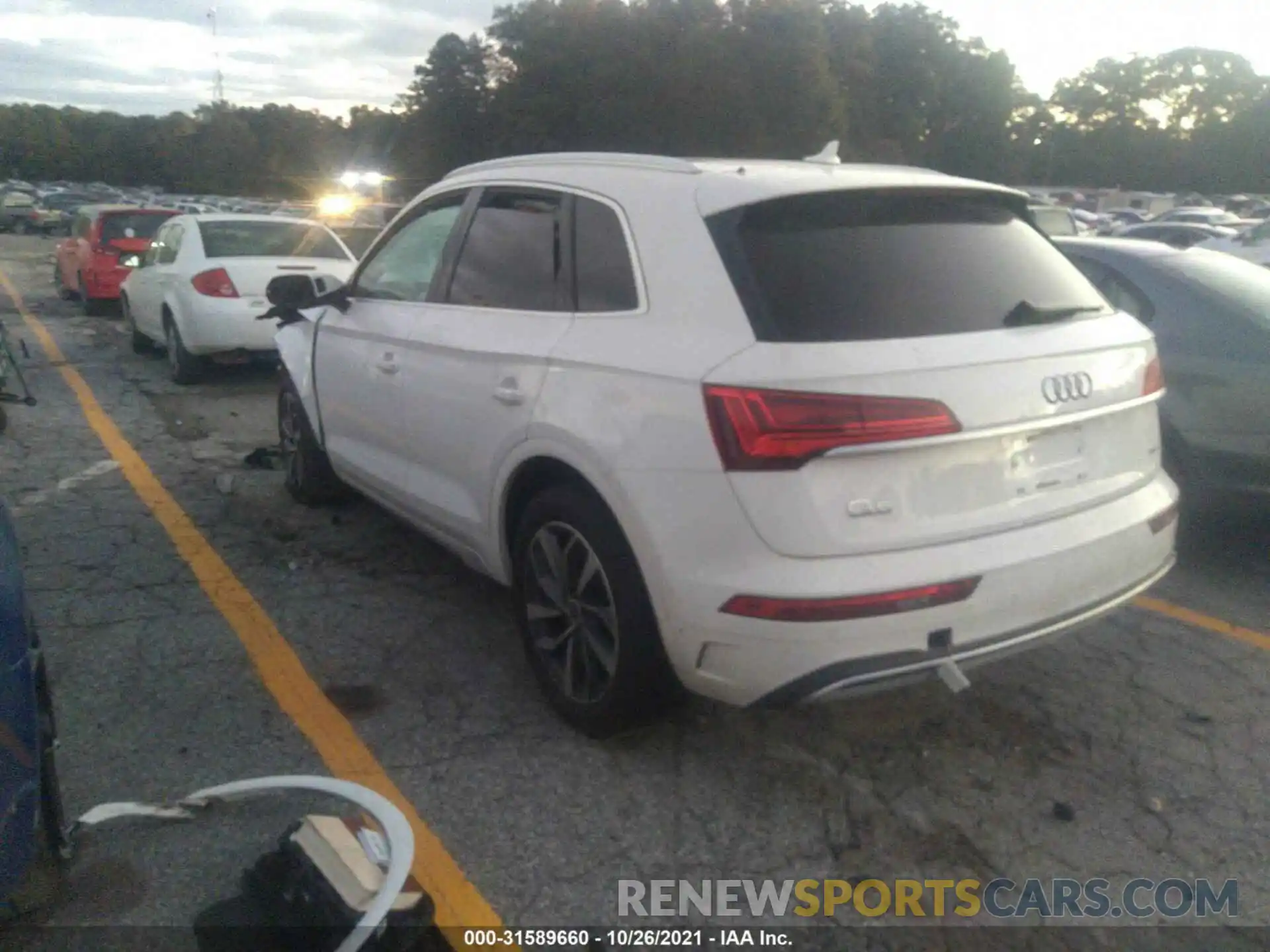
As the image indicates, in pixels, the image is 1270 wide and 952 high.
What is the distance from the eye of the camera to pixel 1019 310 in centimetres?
333

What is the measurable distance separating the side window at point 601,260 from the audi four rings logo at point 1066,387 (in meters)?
1.23

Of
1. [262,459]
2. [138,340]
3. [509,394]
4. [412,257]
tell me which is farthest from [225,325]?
[509,394]

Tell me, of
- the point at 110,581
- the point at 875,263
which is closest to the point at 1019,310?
the point at 875,263

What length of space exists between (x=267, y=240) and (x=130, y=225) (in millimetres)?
7116

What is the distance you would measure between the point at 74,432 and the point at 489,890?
6.56m

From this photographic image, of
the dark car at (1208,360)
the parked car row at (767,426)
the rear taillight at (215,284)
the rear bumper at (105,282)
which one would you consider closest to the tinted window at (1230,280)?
the dark car at (1208,360)

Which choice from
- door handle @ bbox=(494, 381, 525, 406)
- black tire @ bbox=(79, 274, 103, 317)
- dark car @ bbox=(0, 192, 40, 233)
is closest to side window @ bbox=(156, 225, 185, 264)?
black tire @ bbox=(79, 274, 103, 317)

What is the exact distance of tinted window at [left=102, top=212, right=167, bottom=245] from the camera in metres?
16.2

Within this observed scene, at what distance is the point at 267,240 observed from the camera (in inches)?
417

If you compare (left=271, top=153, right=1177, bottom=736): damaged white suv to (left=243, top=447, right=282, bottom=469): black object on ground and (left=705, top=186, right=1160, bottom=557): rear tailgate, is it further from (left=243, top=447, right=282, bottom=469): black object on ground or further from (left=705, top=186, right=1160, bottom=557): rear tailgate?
(left=243, top=447, right=282, bottom=469): black object on ground

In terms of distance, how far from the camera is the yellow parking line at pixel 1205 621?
462 centimetres

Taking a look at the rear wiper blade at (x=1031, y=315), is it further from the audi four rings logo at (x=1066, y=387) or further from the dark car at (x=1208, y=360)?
the dark car at (x=1208, y=360)

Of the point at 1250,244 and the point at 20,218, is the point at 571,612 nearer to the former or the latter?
the point at 1250,244

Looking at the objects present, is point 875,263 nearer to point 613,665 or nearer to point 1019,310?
point 1019,310
